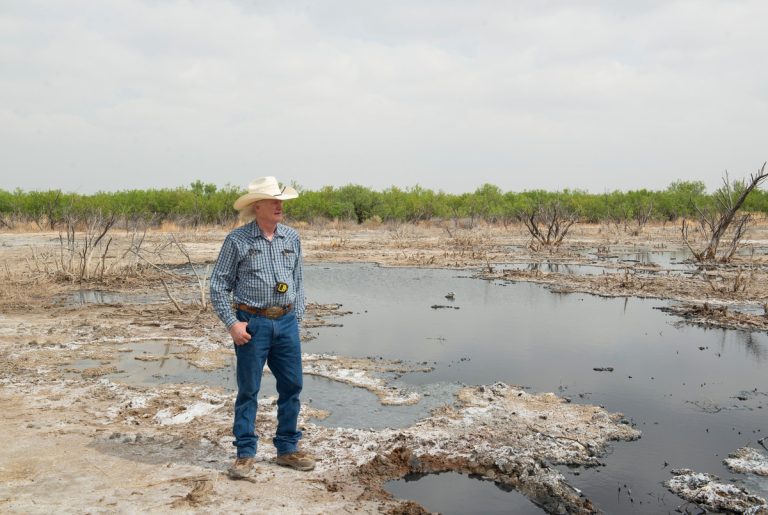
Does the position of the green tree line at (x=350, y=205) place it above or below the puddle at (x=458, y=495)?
above

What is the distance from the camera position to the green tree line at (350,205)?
39.1 m

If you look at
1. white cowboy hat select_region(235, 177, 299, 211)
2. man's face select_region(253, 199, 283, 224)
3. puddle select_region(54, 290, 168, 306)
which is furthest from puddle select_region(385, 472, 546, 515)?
puddle select_region(54, 290, 168, 306)

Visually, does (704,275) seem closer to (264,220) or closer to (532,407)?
(532,407)

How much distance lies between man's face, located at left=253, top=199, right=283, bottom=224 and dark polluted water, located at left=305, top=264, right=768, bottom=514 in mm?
2084

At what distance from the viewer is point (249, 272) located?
4488 millimetres

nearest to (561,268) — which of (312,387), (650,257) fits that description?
(650,257)

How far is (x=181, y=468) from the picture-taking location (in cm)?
447

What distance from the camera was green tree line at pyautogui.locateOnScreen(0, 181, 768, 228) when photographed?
128 ft

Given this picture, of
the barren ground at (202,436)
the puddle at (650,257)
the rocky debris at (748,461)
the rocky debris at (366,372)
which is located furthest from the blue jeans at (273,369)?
the puddle at (650,257)

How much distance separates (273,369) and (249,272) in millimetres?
747

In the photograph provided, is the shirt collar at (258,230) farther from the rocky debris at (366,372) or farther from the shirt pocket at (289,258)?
the rocky debris at (366,372)

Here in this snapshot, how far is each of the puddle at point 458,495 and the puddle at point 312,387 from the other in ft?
3.52

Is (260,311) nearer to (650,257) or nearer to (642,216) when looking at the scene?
→ (650,257)

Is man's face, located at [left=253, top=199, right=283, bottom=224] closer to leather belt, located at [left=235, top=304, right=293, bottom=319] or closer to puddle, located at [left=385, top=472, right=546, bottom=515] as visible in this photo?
leather belt, located at [left=235, top=304, right=293, bottom=319]
